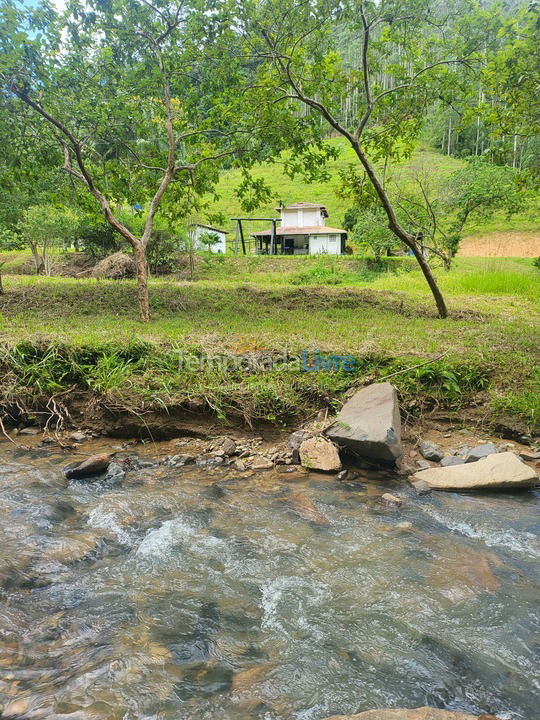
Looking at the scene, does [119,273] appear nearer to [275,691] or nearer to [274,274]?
[274,274]

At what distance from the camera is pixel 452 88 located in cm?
916

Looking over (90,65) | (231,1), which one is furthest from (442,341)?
(90,65)

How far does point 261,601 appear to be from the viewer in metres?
3.12

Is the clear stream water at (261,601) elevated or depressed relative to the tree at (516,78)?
depressed

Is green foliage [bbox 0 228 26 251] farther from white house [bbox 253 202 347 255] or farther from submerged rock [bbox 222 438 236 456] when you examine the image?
white house [bbox 253 202 347 255]

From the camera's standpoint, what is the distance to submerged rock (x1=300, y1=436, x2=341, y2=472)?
5.25 metres

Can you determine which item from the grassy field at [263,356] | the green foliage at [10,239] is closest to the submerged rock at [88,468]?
the grassy field at [263,356]

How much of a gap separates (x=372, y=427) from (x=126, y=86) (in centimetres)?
942

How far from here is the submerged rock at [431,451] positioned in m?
5.44

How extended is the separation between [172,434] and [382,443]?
2959 mm

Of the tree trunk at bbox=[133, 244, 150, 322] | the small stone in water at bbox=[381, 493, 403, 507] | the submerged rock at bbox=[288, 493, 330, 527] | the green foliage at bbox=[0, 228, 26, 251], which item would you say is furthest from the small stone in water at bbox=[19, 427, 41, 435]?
the green foliage at bbox=[0, 228, 26, 251]

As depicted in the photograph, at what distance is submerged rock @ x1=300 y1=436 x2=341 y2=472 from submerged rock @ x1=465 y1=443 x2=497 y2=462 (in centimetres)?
Answer: 159

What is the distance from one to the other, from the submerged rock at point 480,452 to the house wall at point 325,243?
122 ft

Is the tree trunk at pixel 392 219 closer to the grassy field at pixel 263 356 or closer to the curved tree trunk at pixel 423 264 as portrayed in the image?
the curved tree trunk at pixel 423 264
